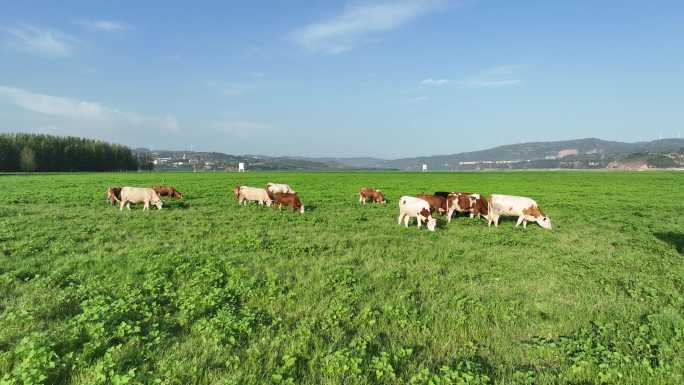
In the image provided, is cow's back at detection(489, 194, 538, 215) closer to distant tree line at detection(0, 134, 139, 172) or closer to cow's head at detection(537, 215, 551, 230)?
cow's head at detection(537, 215, 551, 230)

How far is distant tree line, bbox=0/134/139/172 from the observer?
9762cm

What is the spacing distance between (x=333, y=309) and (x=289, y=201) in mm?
15138

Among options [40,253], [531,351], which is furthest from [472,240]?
[40,253]

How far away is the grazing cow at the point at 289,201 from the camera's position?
67.8 ft

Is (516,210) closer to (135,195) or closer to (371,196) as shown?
(371,196)

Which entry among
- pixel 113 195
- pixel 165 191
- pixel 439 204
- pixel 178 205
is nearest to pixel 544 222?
pixel 439 204

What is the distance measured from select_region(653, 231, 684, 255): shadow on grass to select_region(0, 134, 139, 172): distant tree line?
131m

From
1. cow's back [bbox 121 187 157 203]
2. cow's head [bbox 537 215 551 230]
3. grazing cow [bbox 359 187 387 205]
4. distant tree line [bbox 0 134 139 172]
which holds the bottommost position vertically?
cow's head [bbox 537 215 551 230]

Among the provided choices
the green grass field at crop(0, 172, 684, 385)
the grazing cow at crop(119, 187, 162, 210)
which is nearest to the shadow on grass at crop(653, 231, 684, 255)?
the green grass field at crop(0, 172, 684, 385)

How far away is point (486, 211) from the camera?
59.2 feet

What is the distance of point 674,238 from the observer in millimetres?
13695

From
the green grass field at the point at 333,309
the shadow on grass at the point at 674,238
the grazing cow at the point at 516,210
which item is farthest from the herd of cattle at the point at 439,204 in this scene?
the shadow on grass at the point at 674,238

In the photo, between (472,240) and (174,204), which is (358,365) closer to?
(472,240)

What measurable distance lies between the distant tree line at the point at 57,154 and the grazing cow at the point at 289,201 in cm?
11333
